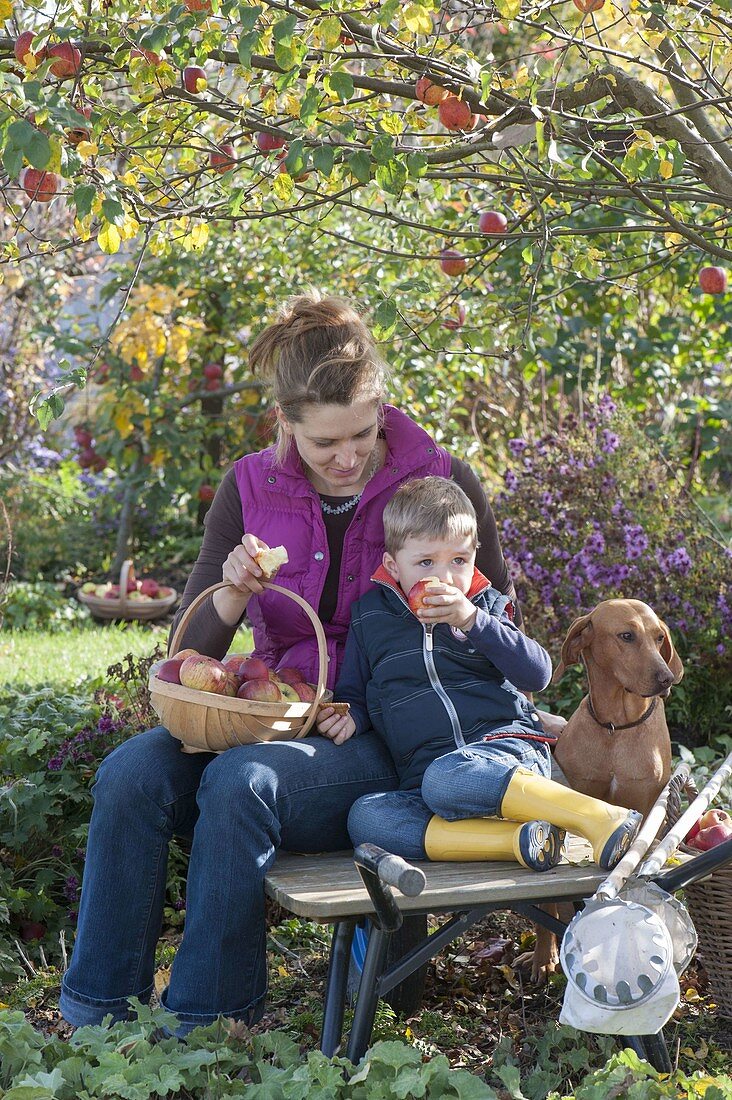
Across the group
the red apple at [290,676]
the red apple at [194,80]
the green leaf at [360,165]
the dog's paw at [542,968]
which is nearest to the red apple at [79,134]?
the red apple at [194,80]

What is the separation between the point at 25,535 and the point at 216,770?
5613 mm

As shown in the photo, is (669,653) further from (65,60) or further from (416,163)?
(65,60)

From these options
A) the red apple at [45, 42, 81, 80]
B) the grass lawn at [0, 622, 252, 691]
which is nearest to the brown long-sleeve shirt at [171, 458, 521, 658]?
the red apple at [45, 42, 81, 80]

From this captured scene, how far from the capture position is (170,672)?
8.11 ft

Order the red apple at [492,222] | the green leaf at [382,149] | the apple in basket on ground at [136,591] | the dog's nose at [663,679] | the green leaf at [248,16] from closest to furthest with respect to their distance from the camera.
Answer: the green leaf at [248,16]
the green leaf at [382,149]
the dog's nose at [663,679]
the red apple at [492,222]
the apple in basket on ground at [136,591]

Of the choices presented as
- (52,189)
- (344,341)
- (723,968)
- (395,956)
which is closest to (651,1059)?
(723,968)

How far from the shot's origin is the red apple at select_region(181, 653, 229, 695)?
2.41m

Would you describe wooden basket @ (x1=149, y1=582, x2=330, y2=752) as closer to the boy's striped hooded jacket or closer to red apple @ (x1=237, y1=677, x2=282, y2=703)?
red apple @ (x1=237, y1=677, x2=282, y2=703)

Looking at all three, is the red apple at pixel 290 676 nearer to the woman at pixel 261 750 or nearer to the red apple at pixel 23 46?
the woman at pixel 261 750

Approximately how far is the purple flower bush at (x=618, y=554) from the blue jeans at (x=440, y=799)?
195 centimetres

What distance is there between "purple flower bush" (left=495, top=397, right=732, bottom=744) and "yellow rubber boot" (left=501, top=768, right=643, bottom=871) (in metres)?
2.08

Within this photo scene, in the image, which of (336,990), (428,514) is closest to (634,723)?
(428,514)

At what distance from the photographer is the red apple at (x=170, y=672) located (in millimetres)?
2465

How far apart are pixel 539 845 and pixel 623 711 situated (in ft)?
1.49
